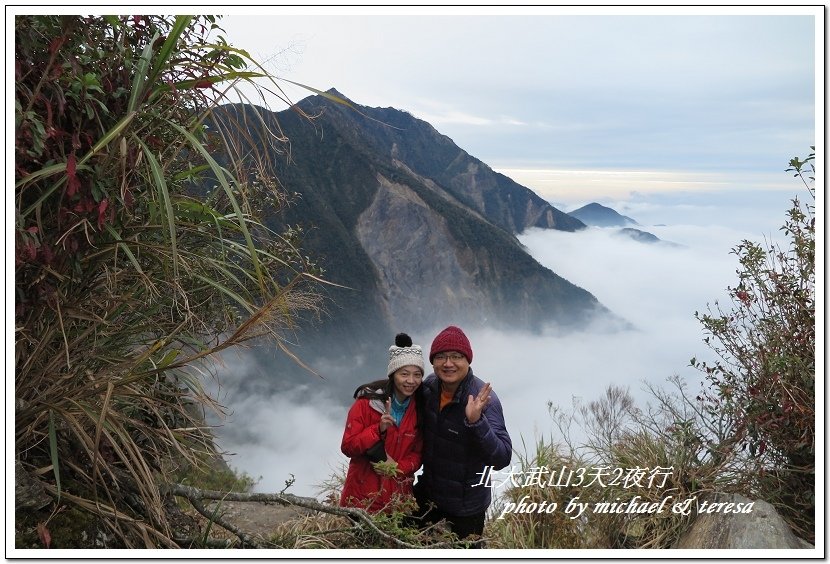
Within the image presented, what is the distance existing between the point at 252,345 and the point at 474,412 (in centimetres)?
105

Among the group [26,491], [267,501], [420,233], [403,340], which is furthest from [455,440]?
[420,233]

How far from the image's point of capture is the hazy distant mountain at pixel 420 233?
3075 centimetres

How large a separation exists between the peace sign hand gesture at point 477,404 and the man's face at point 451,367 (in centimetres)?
19

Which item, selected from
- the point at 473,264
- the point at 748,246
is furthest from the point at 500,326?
the point at 748,246

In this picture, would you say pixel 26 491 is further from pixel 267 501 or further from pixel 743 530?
pixel 743 530

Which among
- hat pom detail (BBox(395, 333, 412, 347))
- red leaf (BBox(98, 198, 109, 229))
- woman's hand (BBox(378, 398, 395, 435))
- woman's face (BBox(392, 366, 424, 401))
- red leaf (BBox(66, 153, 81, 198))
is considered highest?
red leaf (BBox(66, 153, 81, 198))

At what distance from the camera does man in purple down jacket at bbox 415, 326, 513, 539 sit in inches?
119

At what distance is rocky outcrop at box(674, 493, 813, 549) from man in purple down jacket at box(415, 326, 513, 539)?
133 centimetres

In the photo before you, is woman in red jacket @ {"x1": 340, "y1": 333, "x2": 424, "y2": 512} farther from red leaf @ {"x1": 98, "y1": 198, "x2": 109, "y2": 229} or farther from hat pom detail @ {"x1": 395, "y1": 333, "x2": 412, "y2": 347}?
red leaf @ {"x1": 98, "y1": 198, "x2": 109, "y2": 229}

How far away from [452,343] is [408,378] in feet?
0.82

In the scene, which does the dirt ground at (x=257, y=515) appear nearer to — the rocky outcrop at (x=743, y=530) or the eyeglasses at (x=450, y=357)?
the eyeglasses at (x=450, y=357)

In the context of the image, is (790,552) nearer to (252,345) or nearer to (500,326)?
(252,345)

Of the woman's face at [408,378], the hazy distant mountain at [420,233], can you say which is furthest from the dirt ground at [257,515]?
the hazy distant mountain at [420,233]

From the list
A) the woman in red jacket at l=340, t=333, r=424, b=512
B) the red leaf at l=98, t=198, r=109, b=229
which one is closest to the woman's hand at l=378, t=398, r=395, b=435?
the woman in red jacket at l=340, t=333, r=424, b=512
